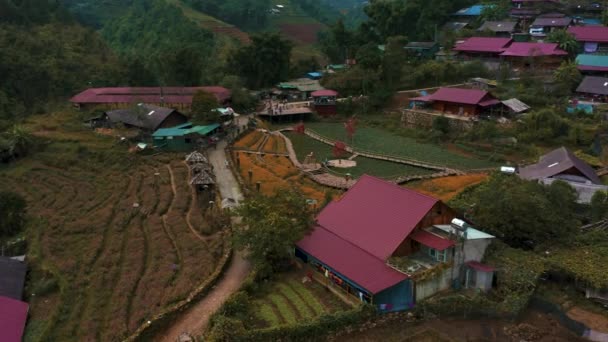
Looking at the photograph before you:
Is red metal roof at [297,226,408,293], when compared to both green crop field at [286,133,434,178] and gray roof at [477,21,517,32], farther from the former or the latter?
gray roof at [477,21,517,32]

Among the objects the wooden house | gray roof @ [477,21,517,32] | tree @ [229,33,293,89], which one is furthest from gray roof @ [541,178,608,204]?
gray roof @ [477,21,517,32]

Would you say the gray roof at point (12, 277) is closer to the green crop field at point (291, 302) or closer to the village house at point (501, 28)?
the green crop field at point (291, 302)

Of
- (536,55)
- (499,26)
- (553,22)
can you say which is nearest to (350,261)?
(536,55)

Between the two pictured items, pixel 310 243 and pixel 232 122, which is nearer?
pixel 310 243

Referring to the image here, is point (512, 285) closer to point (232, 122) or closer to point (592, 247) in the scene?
point (592, 247)

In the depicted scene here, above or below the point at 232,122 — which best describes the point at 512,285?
below

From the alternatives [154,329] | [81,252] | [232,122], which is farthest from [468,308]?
[232,122]

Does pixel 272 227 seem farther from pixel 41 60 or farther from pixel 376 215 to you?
pixel 41 60
